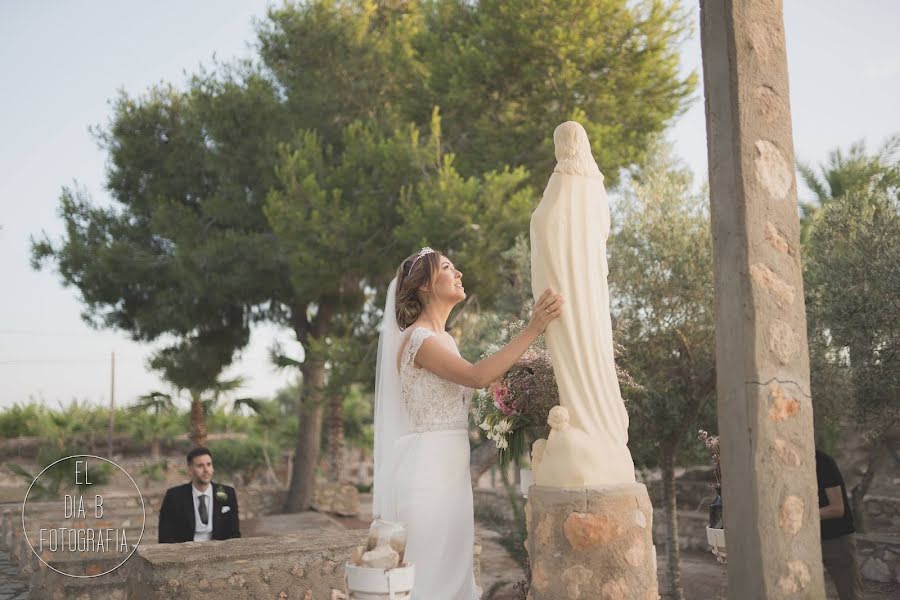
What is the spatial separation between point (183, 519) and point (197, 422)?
39.2 ft

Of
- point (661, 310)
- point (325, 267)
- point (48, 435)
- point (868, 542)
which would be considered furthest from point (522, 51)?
point (48, 435)

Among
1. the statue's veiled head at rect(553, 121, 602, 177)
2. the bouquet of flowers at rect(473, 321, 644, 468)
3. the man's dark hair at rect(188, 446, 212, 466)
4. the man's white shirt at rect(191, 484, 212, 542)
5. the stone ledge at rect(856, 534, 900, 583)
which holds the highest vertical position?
the statue's veiled head at rect(553, 121, 602, 177)

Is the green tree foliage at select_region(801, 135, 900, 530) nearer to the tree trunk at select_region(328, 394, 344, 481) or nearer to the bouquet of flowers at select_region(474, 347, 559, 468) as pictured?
the bouquet of flowers at select_region(474, 347, 559, 468)

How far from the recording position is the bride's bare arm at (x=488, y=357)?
3.34m

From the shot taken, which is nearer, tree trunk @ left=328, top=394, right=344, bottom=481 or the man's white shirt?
the man's white shirt

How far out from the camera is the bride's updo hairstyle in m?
3.69

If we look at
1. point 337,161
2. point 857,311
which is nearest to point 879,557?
point 857,311

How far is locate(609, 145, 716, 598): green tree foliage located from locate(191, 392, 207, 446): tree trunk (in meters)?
10.9

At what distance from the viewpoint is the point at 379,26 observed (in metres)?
20.0

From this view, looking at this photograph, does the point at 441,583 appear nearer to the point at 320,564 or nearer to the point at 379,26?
the point at 320,564

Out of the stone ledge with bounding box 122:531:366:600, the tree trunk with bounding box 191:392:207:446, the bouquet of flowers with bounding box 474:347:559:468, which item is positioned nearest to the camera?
the bouquet of flowers with bounding box 474:347:559:468

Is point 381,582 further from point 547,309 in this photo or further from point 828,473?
point 828,473

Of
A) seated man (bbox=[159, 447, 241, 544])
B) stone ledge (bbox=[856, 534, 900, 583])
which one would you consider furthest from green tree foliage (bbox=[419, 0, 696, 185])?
seated man (bbox=[159, 447, 241, 544])

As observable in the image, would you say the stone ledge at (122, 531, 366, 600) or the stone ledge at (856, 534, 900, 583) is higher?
the stone ledge at (122, 531, 366, 600)
